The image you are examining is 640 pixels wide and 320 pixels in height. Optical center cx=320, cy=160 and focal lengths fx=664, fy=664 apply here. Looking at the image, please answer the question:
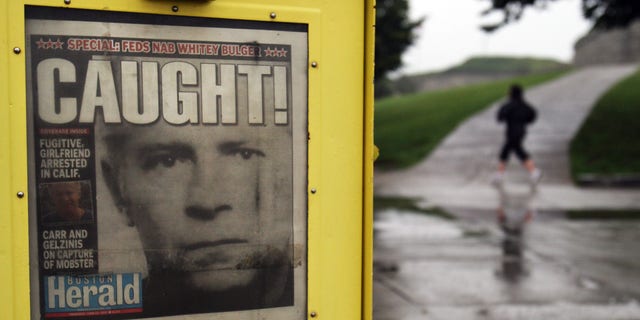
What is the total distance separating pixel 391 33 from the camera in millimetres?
25188

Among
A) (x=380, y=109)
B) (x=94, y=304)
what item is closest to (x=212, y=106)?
(x=94, y=304)

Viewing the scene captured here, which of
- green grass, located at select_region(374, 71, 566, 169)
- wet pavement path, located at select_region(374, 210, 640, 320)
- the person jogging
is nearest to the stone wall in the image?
green grass, located at select_region(374, 71, 566, 169)

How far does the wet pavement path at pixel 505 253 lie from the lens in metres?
4.90

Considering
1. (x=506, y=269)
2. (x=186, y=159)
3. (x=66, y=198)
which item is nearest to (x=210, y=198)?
(x=186, y=159)

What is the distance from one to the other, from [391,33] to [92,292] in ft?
79.0

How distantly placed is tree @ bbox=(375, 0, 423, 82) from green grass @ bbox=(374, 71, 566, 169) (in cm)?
232

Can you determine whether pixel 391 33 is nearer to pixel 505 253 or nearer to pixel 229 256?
pixel 505 253

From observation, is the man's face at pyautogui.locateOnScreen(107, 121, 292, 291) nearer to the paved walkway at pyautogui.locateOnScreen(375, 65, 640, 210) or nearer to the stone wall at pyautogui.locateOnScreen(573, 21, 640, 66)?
the paved walkway at pyautogui.locateOnScreen(375, 65, 640, 210)

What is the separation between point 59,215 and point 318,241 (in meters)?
0.76

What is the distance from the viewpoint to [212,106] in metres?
1.95

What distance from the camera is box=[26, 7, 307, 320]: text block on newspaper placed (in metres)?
1.85

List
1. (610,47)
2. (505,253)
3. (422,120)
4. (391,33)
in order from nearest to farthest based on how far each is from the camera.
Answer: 1. (505,253)
2. (422,120)
3. (391,33)
4. (610,47)

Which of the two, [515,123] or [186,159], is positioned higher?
[515,123]

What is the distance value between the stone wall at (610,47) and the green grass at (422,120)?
29.9 feet
